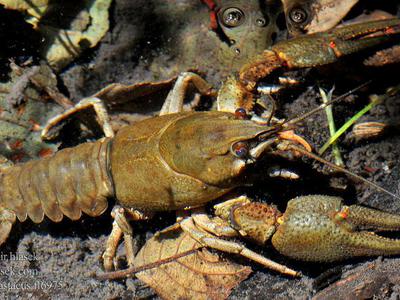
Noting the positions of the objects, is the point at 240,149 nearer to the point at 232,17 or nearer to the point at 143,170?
the point at 143,170

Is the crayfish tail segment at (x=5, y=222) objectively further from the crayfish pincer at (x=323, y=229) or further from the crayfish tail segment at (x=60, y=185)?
the crayfish pincer at (x=323, y=229)

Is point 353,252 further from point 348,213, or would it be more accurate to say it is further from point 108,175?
point 108,175

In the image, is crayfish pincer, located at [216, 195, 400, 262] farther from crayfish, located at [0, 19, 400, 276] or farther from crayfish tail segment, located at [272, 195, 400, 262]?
crayfish, located at [0, 19, 400, 276]

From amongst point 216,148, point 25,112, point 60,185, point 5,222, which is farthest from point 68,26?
point 216,148

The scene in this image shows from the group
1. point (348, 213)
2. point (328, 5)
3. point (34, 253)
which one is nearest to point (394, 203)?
point (348, 213)

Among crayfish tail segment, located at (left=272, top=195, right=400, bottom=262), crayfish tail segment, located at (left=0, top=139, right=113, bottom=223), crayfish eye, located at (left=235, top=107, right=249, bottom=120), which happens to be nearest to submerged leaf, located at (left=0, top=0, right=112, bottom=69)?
crayfish tail segment, located at (left=0, top=139, right=113, bottom=223)

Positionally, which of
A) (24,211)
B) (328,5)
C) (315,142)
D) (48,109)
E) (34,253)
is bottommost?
(34,253)
